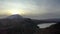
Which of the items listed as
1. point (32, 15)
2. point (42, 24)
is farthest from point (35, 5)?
point (42, 24)

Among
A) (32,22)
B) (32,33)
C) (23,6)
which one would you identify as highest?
(23,6)

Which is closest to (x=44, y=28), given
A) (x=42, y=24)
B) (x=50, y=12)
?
(x=42, y=24)

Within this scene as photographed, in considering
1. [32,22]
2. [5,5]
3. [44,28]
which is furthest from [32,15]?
[5,5]

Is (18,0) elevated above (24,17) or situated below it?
above

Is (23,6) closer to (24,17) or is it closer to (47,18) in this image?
(24,17)

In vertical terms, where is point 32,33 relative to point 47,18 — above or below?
below

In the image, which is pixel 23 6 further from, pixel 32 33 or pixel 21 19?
pixel 32 33

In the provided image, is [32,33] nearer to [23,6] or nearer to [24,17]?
[24,17]
